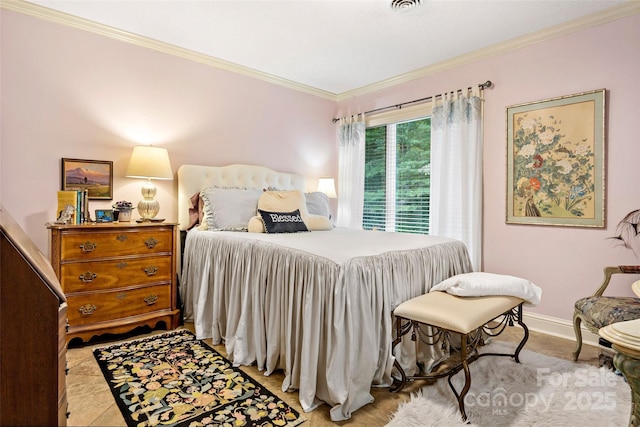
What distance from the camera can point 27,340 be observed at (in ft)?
2.06

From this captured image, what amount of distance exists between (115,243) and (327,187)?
244 centimetres

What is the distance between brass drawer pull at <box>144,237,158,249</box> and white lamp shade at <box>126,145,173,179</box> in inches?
20.0

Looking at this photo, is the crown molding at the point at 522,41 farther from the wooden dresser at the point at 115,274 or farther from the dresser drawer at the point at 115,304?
the dresser drawer at the point at 115,304

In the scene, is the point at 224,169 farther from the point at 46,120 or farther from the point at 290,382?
the point at 290,382

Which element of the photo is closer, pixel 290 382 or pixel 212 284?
pixel 290 382

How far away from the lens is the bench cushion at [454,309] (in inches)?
63.4

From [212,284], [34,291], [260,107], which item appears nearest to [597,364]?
[212,284]

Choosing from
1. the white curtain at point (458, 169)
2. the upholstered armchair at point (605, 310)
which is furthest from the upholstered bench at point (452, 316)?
the white curtain at point (458, 169)

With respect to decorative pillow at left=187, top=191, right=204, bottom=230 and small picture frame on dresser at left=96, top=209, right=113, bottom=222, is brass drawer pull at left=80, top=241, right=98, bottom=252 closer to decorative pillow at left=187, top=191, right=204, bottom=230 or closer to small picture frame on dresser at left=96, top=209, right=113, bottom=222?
small picture frame on dresser at left=96, top=209, right=113, bottom=222

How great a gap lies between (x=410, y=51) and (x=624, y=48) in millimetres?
1574

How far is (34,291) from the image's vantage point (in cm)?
65

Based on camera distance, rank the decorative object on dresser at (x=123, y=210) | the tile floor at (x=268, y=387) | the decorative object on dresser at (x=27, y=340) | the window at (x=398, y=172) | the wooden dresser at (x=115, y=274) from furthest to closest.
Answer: the window at (x=398, y=172) → the decorative object on dresser at (x=123, y=210) → the wooden dresser at (x=115, y=274) → the tile floor at (x=268, y=387) → the decorative object on dresser at (x=27, y=340)

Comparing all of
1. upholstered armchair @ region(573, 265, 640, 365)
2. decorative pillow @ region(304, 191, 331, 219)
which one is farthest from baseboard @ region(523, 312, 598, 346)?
decorative pillow @ region(304, 191, 331, 219)

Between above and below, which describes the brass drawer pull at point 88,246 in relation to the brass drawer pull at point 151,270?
above
